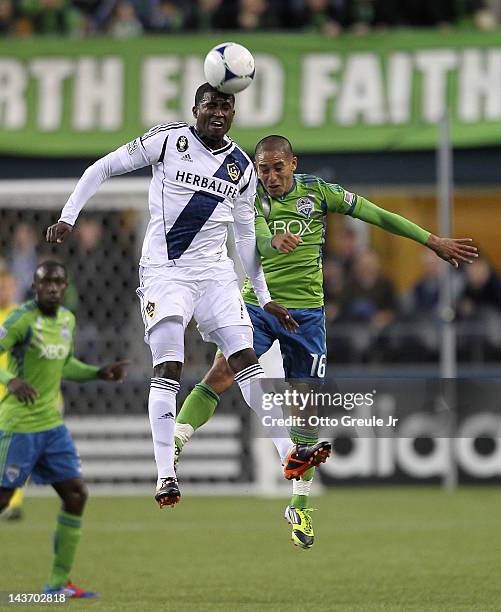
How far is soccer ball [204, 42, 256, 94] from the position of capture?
346 inches

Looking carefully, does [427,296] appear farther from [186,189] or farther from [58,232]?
[58,232]

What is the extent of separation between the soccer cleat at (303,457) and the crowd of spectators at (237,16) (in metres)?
10.7

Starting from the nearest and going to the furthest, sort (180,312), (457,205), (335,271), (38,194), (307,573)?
1. (180,312)
2. (307,573)
3. (38,194)
4. (335,271)
5. (457,205)

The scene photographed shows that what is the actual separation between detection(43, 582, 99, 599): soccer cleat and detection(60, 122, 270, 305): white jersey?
2.64m

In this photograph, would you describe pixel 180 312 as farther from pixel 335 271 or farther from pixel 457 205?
pixel 457 205

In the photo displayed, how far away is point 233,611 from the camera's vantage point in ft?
31.2

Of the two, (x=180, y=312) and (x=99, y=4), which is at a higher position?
(x=99, y=4)

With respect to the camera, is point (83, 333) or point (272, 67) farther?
point (272, 67)

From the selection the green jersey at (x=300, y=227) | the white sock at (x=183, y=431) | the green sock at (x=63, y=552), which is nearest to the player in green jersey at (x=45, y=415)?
the green sock at (x=63, y=552)

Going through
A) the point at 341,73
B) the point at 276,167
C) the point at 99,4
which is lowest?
the point at 276,167

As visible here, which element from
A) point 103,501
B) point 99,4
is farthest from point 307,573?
point 99,4

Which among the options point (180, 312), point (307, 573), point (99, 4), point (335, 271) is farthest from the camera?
point (99, 4)

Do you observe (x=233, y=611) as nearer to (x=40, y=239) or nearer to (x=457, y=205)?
(x=40, y=239)

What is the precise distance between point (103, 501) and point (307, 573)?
5.95 m
